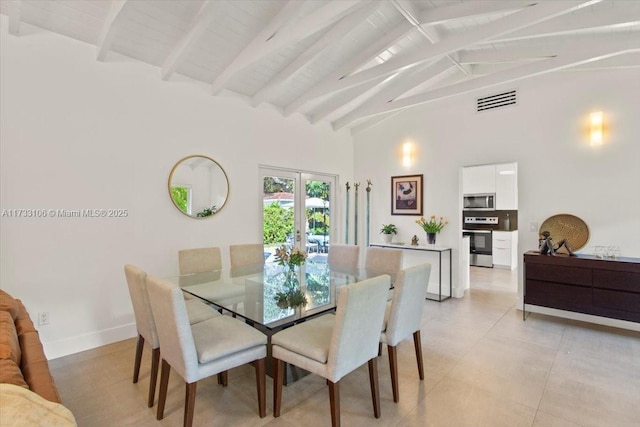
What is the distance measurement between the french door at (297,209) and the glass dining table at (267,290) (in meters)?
1.21

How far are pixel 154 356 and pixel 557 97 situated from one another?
16.7 feet

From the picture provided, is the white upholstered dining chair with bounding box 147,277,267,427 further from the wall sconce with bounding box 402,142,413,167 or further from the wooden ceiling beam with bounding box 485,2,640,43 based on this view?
the wall sconce with bounding box 402,142,413,167

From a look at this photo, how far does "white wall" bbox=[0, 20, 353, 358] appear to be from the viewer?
2742 mm

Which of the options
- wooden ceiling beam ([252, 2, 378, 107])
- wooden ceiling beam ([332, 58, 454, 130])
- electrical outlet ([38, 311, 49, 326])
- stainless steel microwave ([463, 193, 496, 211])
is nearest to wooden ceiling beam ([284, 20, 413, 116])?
wooden ceiling beam ([252, 2, 378, 107])

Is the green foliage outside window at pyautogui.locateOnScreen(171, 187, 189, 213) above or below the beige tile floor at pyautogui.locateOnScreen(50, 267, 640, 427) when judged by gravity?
above

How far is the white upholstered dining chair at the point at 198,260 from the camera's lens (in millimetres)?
3299

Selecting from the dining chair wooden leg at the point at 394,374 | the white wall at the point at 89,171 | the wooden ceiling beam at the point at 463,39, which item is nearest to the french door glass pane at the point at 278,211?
the white wall at the point at 89,171

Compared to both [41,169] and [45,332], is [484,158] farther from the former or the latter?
[45,332]

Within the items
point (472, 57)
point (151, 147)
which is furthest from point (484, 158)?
point (151, 147)

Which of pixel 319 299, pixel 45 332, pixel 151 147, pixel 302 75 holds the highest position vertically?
pixel 302 75

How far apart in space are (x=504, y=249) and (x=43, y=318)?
7.63 meters

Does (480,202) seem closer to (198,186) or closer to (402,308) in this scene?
(402,308)

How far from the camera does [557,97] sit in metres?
3.99

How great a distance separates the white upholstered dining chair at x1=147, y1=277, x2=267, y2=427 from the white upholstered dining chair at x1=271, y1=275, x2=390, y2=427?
151 mm
